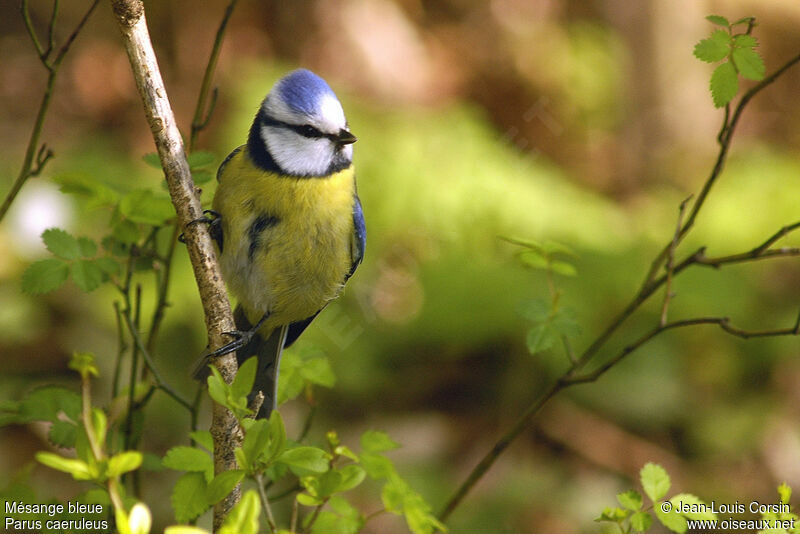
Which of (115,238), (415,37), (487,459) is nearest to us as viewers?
(115,238)

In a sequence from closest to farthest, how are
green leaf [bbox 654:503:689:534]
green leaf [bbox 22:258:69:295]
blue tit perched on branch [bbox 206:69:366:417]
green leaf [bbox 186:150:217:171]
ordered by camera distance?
green leaf [bbox 654:503:689:534] → green leaf [bbox 22:258:69:295] → green leaf [bbox 186:150:217:171] → blue tit perched on branch [bbox 206:69:366:417]

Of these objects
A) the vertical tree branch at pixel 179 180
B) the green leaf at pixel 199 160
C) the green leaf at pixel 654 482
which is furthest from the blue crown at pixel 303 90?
the green leaf at pixel 654 482

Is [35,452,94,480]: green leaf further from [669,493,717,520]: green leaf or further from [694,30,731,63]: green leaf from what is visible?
[694,30,731,63]: green leaf

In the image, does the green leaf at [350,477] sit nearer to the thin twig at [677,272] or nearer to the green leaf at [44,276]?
the thin twig at [677,272]

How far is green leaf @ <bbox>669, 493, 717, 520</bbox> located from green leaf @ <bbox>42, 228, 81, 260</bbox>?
1.02 metres

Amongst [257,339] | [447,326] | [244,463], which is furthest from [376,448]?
[447,326]

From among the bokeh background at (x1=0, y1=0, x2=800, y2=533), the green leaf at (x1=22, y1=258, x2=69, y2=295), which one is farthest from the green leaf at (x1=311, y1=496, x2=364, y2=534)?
the bokeh background at (x1=0, y1=0, x2=800, y2=533)

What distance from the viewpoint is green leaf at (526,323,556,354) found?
1.39 m

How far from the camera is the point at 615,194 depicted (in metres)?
5.28

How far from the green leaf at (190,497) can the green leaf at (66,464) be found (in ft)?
0.55

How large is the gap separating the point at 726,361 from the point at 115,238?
3363mm

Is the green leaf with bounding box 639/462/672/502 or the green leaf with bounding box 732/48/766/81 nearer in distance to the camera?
the green leaf with bounding box 639/462/672/502

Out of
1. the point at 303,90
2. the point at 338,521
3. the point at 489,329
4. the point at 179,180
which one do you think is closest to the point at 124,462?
the point at 338,521

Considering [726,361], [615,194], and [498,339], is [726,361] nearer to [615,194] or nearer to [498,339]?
[498,339]
